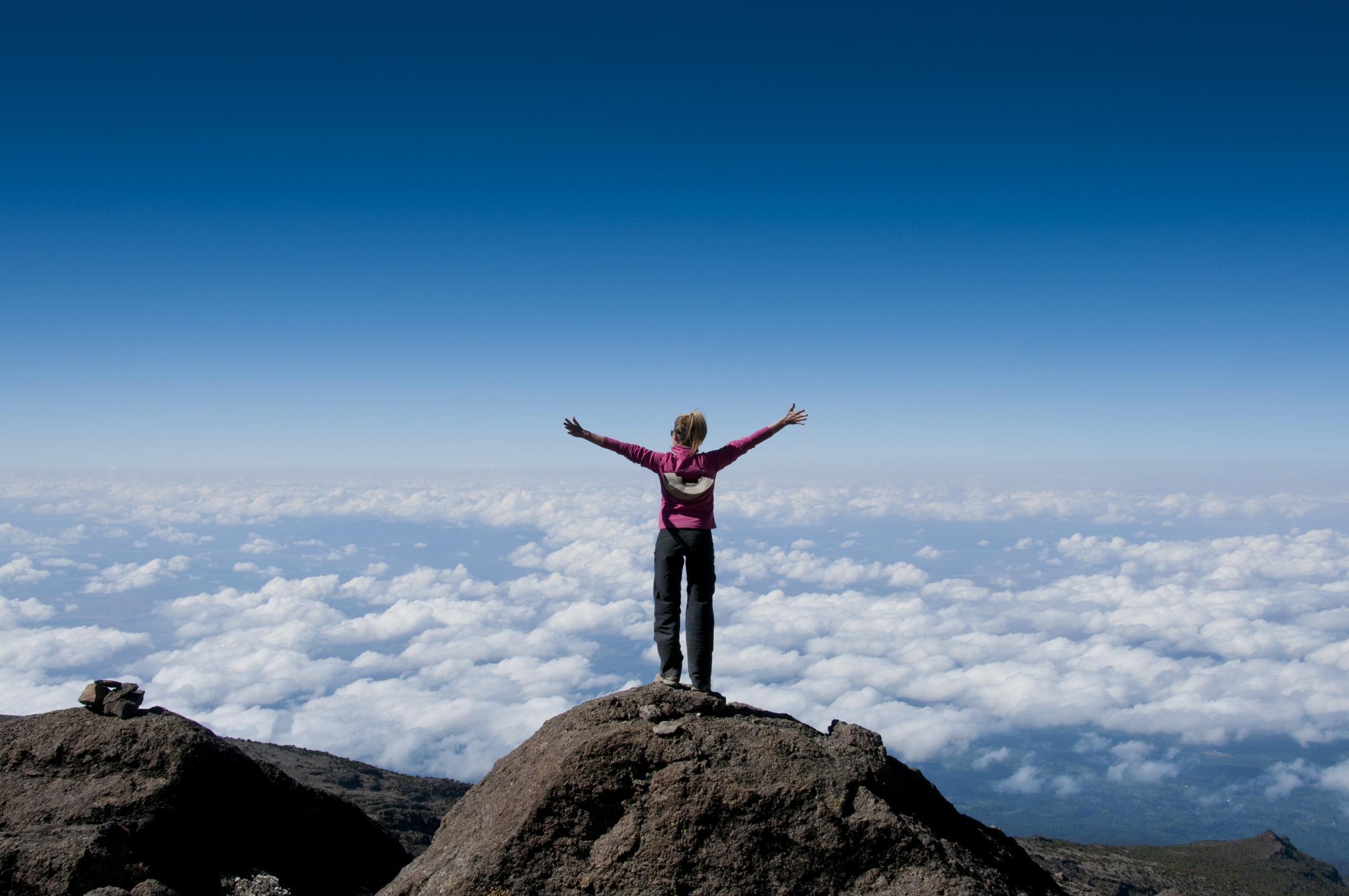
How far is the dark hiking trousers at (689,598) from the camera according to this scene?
9.59 meters

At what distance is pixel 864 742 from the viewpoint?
356 inches

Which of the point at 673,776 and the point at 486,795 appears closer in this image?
the point at 673,776

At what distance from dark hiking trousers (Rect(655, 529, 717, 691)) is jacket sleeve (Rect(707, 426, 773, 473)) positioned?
0.94 m

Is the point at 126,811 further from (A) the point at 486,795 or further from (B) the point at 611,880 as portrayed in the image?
(B) the point at 611,880

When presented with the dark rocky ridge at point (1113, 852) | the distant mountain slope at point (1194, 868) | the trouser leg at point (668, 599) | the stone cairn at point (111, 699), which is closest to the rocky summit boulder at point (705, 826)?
the trouser leg at point (668, 599)

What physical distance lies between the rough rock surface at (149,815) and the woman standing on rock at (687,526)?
7385 millimetres

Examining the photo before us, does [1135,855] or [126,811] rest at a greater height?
[126,811]

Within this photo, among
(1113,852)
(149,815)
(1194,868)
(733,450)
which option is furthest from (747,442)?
(1194,868)

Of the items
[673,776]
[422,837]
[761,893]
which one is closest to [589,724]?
[673,776]

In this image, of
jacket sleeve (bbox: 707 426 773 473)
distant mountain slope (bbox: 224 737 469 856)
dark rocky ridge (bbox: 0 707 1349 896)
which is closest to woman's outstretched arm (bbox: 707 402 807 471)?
jacket sleeve (bbox: 707 426 773 473)

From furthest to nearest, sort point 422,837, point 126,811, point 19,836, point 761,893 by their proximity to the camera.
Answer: point 422,837 < point 126,811 < point 19,836 < point 761,893

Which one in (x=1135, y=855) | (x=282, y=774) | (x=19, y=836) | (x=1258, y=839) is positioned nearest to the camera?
(x=19, y=836)

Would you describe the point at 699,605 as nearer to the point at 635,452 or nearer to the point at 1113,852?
the point at 635,452

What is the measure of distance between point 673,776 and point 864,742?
2.69 meters
